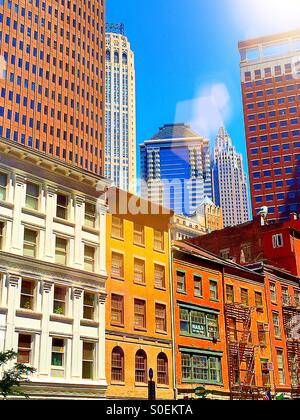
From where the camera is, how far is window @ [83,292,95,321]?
39.2 metres

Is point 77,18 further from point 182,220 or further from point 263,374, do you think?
point 263,374

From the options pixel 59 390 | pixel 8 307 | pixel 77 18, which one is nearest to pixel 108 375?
pixel 59 390

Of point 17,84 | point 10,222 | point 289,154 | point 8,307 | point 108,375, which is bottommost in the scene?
point 108,375

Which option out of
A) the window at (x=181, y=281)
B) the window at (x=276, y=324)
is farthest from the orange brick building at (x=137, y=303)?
the window at (x=276, y=324)

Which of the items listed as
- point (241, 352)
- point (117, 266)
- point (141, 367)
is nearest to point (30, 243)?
point (117, 266)

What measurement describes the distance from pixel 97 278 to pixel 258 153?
6400 inches

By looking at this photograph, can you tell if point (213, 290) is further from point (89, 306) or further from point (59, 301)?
point (59, 301)

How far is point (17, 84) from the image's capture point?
415 feet

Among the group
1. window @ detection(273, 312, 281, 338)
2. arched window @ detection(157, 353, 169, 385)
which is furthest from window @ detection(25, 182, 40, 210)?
window @ detection(273, 312, 281, 338)

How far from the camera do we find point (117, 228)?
43.6 metres

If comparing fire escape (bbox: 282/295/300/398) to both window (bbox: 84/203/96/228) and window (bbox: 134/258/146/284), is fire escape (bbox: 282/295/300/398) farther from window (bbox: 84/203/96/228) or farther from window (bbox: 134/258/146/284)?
window (bbox: 84/203/96/228)

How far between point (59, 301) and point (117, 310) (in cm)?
529

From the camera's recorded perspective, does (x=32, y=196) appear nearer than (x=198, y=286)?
Yes

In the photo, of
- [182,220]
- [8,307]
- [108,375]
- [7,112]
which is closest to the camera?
[8,307]
